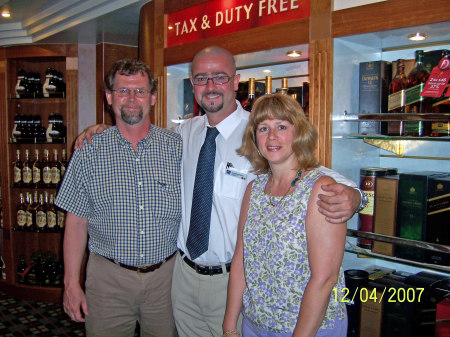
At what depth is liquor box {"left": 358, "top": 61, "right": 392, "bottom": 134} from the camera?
6.35ft

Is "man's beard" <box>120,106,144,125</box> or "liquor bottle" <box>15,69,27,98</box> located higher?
"liquor bottle" <box>15,69,27,98</box>

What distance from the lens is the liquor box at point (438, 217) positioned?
171 centimetres

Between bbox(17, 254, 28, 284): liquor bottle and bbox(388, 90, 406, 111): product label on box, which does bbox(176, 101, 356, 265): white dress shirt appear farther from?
bbox(17, 254, 28, 284): liquor bottle

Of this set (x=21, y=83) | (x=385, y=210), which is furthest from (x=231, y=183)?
(x=21, y=83)

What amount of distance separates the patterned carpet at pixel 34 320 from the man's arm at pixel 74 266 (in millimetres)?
1732

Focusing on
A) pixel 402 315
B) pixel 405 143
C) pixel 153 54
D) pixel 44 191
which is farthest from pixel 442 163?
pixel 44 191

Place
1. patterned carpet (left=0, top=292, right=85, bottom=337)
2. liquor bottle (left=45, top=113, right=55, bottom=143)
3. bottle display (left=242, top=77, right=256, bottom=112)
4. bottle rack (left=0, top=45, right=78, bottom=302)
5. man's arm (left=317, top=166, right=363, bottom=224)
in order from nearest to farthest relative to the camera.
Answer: man's arm (left=317, top=166, right=363, bottom=224) < bottle display (left=242, top=77, right=256, bottom=112) < patterned carpet (left=0, top=292, right=85, bottom=337) < bottle rack (left=0, top=45, right=78, bottom=302) < liquor bottle (left=45, top=113, right=55, bottom=143)

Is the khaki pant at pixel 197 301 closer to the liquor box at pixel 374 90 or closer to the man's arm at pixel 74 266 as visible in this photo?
the man's arm at pixel 74 266

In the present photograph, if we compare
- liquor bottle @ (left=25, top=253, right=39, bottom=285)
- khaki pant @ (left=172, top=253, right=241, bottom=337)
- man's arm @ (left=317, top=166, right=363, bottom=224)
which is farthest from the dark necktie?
liquor bottle @ (left=25, top=253, right=39, bottom=285)

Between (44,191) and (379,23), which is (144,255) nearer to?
(379,23)

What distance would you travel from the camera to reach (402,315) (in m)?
1.81

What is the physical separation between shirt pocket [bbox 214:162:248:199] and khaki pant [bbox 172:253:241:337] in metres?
0.37

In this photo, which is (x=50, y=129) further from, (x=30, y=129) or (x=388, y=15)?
(x=388, y=15)

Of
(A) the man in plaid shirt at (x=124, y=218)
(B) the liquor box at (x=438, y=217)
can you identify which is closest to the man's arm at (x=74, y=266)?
(A) the man in plaid shirt at (x=124, y=218)
